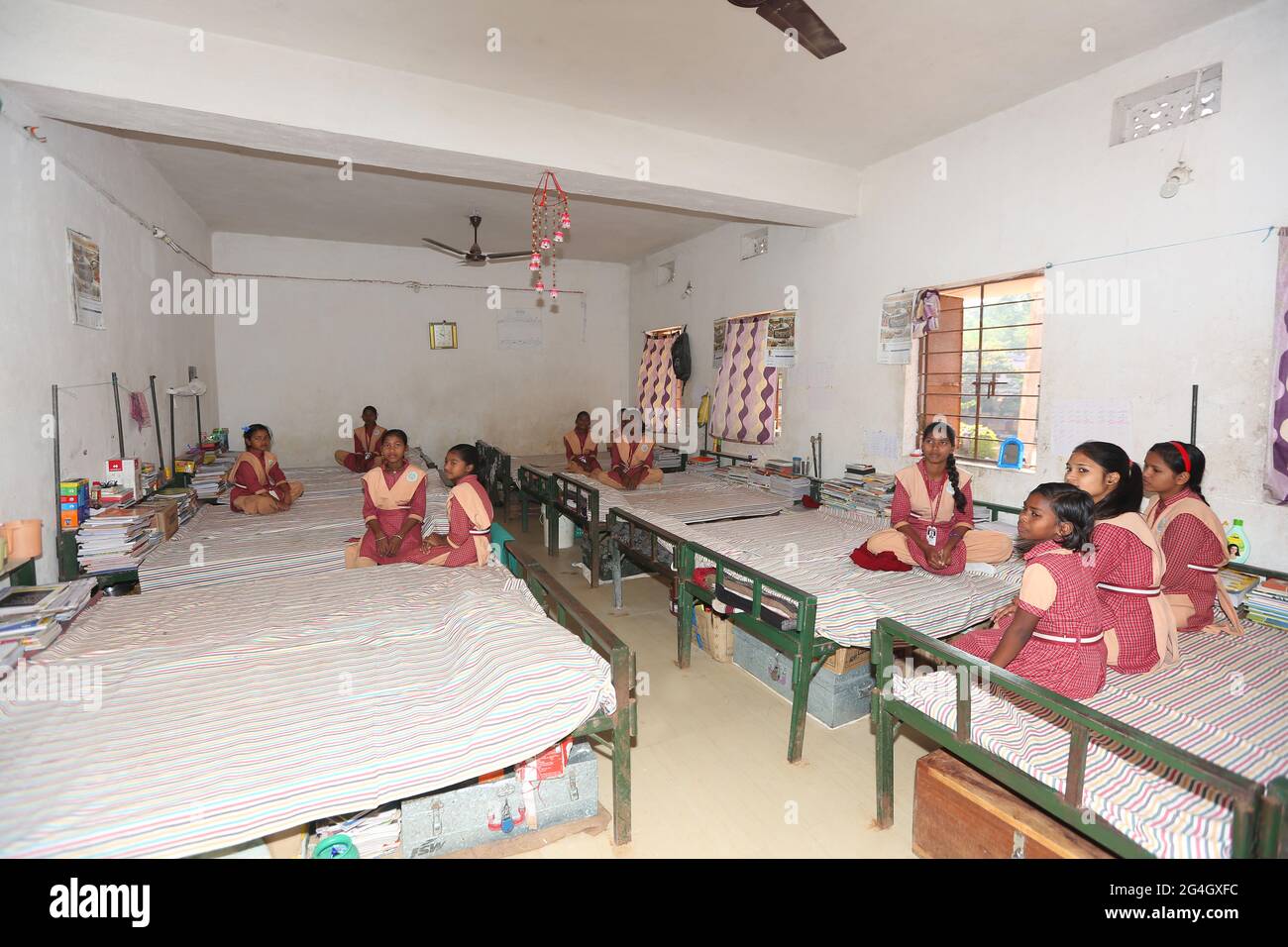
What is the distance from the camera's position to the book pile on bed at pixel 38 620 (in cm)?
251

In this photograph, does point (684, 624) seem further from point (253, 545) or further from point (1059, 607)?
point (253, 545)

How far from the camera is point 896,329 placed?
17.8 ft

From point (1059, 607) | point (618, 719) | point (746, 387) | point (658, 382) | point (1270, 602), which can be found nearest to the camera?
point (1059, 607)

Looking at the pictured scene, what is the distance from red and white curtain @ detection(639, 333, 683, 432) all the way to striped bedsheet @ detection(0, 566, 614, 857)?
6.35 meters

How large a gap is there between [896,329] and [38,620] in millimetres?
5799

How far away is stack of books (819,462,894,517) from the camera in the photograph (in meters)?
5.21

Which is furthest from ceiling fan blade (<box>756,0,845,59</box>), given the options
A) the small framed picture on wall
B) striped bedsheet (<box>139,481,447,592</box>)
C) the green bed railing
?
the small framed picture on wall

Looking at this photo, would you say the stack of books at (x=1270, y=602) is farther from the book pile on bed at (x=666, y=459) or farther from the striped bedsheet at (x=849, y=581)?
the book pile on bed at (x=666, y=459)

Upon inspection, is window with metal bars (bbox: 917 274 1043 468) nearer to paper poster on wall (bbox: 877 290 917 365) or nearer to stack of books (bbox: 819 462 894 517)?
paper poster on wall (bbox: 877 290 917 365)

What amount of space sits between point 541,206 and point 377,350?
17.5ft

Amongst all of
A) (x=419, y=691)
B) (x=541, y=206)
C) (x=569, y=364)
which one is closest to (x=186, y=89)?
(x=541, y=206)

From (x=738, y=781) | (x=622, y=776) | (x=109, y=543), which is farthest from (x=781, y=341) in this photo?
(x=109, y=543)

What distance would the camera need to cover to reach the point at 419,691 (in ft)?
7.67

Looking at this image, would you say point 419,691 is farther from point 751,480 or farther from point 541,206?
point 751,480
